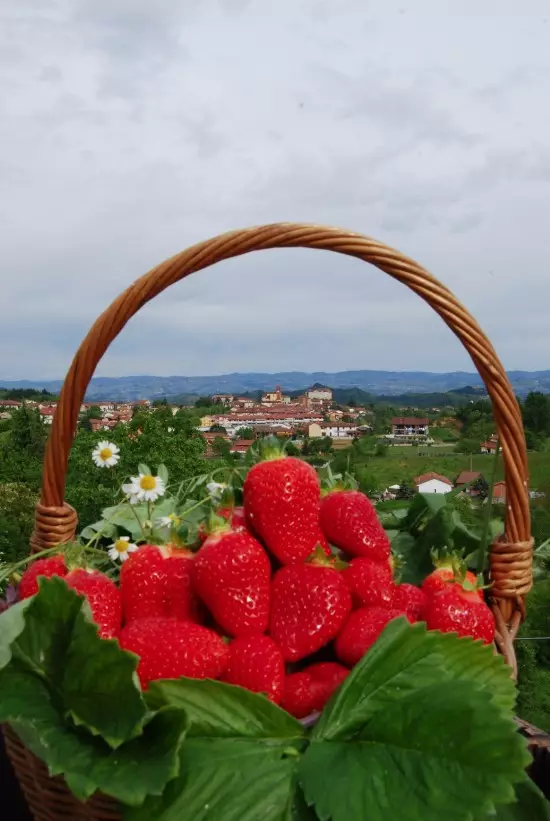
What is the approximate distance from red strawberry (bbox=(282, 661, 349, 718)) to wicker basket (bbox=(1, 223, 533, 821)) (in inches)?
10.8

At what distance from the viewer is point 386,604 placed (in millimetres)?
961

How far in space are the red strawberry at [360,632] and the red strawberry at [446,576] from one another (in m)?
0.10

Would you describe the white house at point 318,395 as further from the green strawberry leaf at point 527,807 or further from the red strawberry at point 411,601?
the green strawberry leaf at point 527,807

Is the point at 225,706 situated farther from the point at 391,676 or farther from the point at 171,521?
the point at 171,521

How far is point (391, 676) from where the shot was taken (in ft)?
2.47

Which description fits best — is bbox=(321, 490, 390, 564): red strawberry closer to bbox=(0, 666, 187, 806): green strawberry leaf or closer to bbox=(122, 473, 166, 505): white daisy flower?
bbox=(122, 473, 166, 505): white daisy flower

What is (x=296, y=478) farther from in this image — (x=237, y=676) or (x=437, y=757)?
(x=437, y=757)

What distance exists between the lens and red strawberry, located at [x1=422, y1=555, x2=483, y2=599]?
3.28 feet

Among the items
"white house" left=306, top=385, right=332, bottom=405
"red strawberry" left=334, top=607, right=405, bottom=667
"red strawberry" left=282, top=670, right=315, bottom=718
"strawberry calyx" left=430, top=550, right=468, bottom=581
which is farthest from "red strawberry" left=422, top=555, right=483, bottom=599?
"white house" left=306, top=385, right=332, bottom=405

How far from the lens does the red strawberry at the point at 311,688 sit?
0.85m

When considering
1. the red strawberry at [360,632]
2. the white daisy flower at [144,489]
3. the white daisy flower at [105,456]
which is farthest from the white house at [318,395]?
the red strawberry at [360,632]

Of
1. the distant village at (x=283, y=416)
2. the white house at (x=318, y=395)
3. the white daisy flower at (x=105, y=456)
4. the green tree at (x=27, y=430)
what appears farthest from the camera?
the green tree at (x=27, y=430)

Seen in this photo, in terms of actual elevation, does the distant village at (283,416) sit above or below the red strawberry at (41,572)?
above

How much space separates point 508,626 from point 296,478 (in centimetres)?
36
